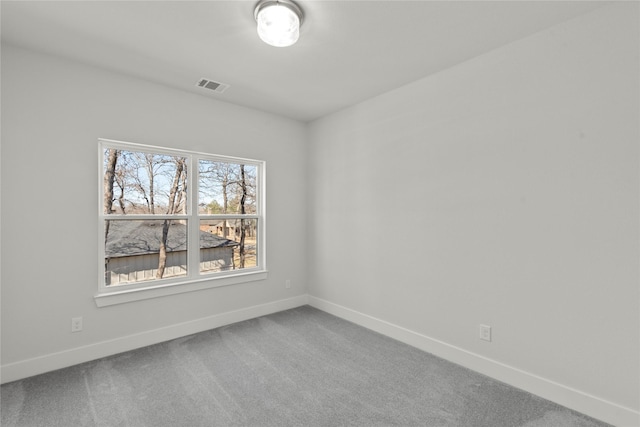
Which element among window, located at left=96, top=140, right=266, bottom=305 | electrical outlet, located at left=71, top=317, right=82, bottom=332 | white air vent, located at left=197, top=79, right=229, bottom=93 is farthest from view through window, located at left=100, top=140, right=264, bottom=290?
white air vent, located at left=197, top=79, right=229, bottom=93

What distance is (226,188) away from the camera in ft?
12.4

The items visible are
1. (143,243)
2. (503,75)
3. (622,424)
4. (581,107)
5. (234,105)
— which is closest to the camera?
(622,424)

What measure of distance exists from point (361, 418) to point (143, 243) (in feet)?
8.60

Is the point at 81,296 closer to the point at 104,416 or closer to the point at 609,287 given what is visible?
the point at 104,416

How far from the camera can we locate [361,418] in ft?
6.53

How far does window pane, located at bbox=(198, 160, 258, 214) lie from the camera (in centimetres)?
356

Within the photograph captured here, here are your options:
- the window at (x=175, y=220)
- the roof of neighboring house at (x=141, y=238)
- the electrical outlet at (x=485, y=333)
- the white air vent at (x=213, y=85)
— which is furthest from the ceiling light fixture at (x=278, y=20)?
the electrical outlet at (x=485, y=333)

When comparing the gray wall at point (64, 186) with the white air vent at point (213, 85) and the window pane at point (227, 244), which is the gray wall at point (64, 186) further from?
the window pane at point (227, 244)

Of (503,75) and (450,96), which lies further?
(450,96)

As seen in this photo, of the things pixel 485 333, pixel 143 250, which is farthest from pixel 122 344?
pixel 485 333

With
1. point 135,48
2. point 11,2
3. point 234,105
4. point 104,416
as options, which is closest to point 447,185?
point 234,105

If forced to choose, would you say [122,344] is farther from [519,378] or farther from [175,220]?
[519,378]

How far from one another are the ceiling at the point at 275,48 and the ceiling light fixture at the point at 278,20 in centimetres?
7

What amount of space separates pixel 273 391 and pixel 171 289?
1.63 meters
